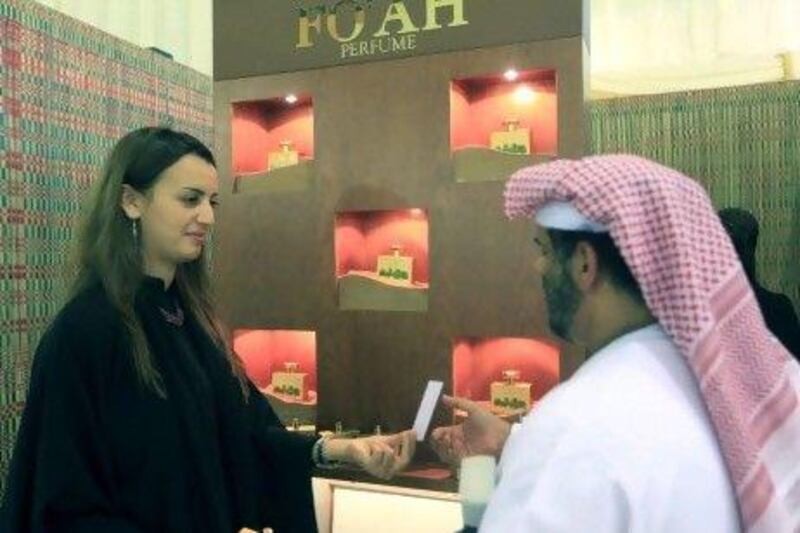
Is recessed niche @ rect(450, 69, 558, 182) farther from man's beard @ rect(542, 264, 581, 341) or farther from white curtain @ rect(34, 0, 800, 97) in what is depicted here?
man's beard @ rect(542, 264, 581, 341)

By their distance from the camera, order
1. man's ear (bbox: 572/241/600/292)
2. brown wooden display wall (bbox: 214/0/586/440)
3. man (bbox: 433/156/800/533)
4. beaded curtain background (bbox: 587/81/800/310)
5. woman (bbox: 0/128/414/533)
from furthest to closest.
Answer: beaded curtain background (bbox: 587/81/800/310) → brown wooden display wall (bbox: 214/0/586/440) → woman (bbox: 0/128/414/533) → man's ear (bbox: 572/241/600/292) → man (bbox: 433/156/800/533)

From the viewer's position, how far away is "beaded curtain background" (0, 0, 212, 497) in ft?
6.37

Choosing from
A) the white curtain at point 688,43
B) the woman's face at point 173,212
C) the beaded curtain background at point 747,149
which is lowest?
the woman's face at point 173,212

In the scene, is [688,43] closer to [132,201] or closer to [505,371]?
[505,371]

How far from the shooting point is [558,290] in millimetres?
1136

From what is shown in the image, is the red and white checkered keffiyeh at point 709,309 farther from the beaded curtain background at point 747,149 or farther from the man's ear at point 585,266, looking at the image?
the beaded curtain background at point 747,149

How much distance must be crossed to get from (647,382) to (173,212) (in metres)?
1.12

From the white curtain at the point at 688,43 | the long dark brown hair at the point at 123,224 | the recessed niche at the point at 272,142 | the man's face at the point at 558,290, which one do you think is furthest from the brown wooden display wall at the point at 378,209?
the white curtain at the point at 688,43

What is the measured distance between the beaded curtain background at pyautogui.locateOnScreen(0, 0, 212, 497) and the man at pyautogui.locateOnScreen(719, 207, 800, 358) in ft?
5.38

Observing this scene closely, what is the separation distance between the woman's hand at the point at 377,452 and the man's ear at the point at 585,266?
0.91 meters

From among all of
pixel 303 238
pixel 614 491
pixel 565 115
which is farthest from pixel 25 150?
pixel 614 491

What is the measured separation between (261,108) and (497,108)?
74 cm

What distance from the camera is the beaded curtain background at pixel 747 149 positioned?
7.41 ft

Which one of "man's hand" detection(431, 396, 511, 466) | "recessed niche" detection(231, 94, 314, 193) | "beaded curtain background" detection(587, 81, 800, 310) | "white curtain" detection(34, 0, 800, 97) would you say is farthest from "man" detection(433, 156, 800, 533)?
"white curtain" detection(34, 0, 800, 97)
